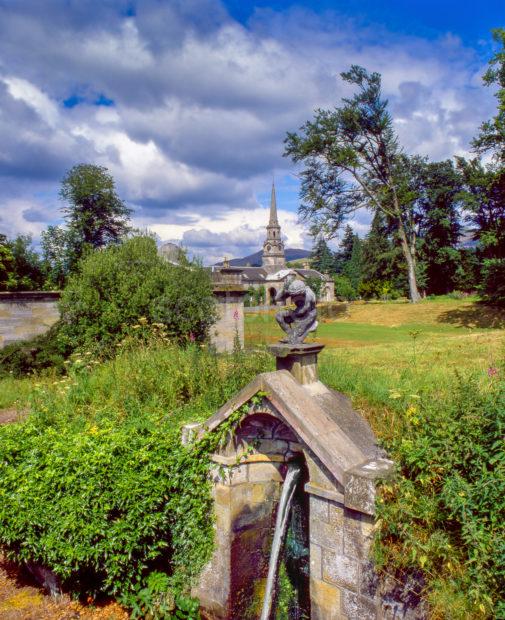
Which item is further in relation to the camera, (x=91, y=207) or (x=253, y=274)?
(x=253, y=274)

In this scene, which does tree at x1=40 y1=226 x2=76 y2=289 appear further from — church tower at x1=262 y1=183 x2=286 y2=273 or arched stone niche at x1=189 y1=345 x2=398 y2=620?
church tower at x1=262 y1=183 x2=286 y2=273

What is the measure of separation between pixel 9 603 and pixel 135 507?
2.18 meters

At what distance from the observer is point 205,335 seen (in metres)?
13.0

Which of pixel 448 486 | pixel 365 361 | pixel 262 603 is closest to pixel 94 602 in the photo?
pixel 262 603

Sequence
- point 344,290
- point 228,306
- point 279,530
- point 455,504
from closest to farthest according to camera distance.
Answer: point 455,504 → point 279,530 → point 228,306 → point 344,290

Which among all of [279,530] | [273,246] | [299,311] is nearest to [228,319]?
[299,311]

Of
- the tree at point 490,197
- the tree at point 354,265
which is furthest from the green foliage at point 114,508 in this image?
the tree at point 354,265

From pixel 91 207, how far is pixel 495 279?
2643cm

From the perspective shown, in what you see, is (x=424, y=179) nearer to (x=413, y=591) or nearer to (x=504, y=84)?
(x=504, y=84)

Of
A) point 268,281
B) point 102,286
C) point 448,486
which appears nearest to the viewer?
point 448,486

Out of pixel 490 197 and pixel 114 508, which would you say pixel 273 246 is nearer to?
pixel 490 197

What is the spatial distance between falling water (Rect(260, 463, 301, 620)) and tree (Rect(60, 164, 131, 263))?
27.3 meters

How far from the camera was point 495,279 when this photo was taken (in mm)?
22188

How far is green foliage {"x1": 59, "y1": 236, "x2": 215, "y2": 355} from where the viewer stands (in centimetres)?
1153
